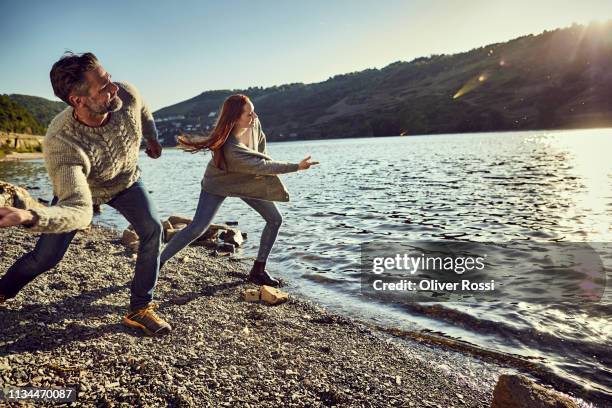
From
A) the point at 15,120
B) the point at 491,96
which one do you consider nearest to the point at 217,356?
the point at 15,120

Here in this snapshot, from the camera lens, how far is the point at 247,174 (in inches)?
262

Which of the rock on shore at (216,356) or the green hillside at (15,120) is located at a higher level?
the green hillside at (15,120)

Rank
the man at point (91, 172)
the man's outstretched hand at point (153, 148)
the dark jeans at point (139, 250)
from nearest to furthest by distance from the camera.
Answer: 1. the man at point (91, 172)
2. the dark jeans at point (139, 250)
3. the man's outstretched hand at point (153, 148)

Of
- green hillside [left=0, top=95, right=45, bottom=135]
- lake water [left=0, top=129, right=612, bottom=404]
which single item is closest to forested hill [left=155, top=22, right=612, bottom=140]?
green hillside [left=0, top=95, right=45, bottom=135]

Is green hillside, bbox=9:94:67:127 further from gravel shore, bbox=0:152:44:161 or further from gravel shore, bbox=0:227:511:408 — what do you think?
gravel shore, bbox=0:227:511:408

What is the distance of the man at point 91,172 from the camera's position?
353 centimetres

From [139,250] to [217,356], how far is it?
1.63 metres

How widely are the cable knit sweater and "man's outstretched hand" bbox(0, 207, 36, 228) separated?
0.12m

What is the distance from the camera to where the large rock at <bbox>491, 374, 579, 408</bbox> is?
11.7ft

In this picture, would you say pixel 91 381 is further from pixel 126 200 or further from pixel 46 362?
pixel 126 200

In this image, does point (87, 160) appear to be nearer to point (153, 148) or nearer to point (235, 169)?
point (153, 148)

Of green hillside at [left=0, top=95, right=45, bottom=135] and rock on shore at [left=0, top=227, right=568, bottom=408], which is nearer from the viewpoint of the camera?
rock on shore at [left=0, top=227, right=568, bottom=408]

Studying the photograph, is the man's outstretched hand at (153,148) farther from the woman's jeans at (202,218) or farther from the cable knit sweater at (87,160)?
the woman's jeans at (202,218)

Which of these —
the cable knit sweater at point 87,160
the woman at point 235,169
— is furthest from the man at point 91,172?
the woman at point 235,169
